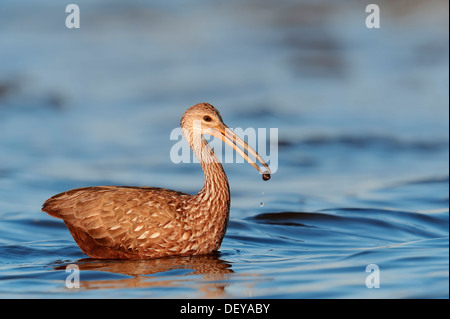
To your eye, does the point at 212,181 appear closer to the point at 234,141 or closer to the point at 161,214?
the point at 234,141

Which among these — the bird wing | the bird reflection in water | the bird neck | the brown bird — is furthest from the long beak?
the bird reflection in water

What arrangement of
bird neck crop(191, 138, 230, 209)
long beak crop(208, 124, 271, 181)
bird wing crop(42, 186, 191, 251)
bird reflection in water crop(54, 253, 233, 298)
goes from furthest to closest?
bird neck crop(191, 138, 230, 209)
long beak crop(208, 124, 271, 181)
bird wing crop(42, 186, 191, 251)
bird reflection in water crop(54, 253, 233, 298)

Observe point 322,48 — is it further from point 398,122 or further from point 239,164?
point 239,164

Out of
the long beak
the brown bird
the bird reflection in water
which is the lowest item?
the bird reflection in water

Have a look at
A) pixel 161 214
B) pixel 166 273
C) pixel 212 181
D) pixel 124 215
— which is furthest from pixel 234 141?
pixel 166 273

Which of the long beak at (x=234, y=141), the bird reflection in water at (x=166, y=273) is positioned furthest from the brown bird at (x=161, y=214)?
the bird reflection in water at (x=166, y=273)

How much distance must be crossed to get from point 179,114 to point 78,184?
5116 millimetres

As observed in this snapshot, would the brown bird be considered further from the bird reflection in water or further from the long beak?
the bird reflection in water

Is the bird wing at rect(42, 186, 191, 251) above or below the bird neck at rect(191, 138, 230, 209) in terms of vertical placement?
below

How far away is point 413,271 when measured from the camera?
9.80 meters

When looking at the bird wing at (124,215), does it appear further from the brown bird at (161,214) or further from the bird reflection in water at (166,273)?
the bird reflection in water at (166,273)

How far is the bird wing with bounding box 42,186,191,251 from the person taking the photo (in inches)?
403

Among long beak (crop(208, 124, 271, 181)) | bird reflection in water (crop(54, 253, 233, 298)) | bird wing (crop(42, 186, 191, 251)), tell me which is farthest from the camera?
long beak (crop(208, 124, 271, 181))

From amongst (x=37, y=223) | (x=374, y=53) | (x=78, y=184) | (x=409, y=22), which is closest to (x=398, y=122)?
(x=374, y=53)
